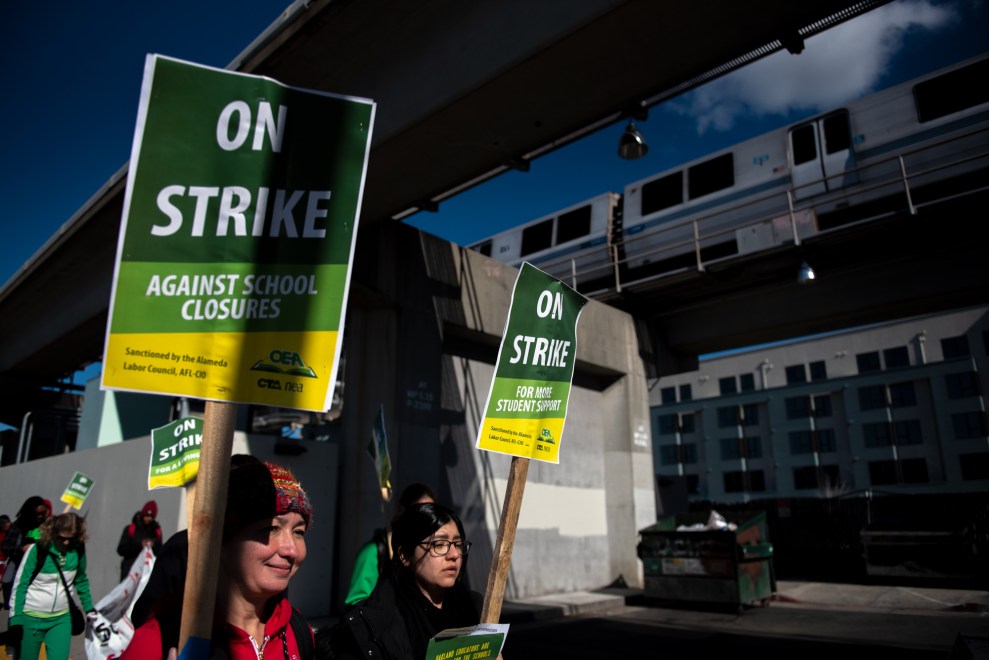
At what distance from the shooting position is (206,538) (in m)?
1.78

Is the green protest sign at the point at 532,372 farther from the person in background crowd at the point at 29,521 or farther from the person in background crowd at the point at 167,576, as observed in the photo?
the person in background crowd at the point at 29,521

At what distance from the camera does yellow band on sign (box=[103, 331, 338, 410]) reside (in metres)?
1.96

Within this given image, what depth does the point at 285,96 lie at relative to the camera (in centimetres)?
224

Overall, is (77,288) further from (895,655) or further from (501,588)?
(895,655)

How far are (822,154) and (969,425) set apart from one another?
44.4 meters

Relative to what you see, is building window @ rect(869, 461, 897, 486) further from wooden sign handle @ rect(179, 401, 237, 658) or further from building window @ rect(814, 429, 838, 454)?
wooden sign handle @ rect(179, 401, 237, 658)

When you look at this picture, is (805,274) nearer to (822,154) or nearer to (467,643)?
(822,154)

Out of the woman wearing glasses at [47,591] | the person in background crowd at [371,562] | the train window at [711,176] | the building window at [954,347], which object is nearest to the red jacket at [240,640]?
the person in background crowd at [371,562]

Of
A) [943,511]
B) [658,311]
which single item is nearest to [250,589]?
[658,311]

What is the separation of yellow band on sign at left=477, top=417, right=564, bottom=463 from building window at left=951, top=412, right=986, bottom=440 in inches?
2194

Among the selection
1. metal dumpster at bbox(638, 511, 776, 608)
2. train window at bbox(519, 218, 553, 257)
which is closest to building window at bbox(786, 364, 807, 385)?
train window at bbox(519, 218, 553, 257)

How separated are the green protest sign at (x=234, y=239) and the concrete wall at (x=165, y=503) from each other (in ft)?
28.1

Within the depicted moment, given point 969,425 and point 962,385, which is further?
point 962,385

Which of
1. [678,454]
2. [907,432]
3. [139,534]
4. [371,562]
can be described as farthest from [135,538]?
[678,454]
